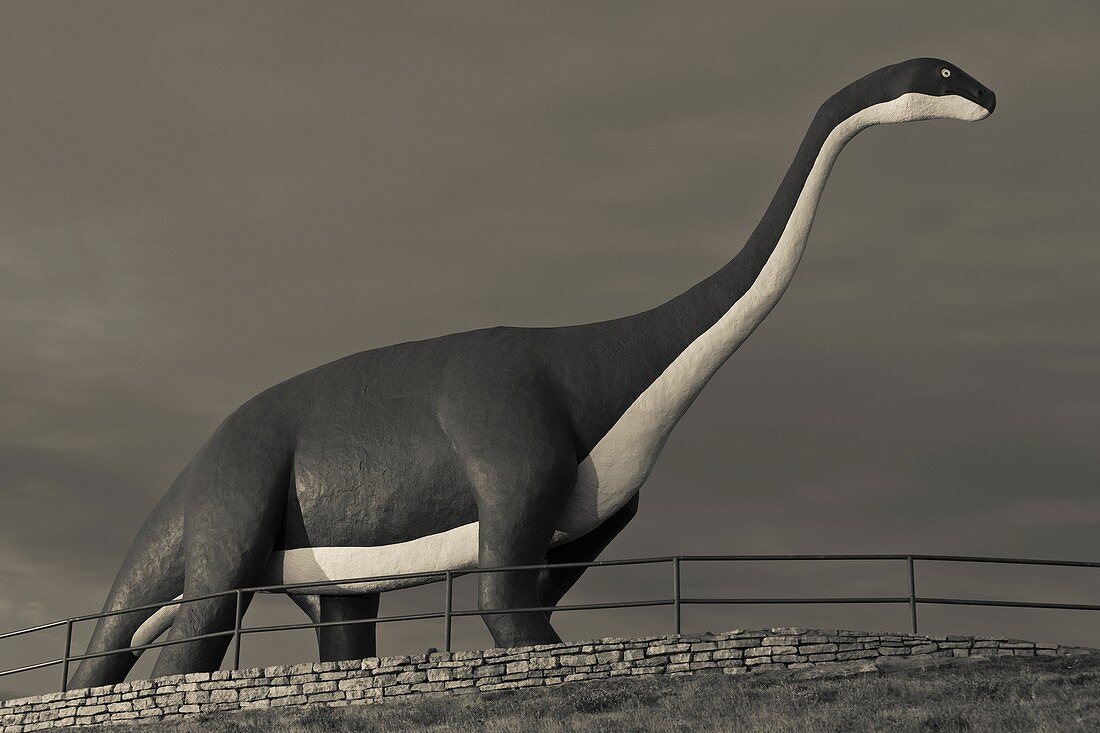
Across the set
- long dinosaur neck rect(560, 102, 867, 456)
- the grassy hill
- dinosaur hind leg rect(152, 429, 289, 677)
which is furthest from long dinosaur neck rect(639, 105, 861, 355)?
dinosaur hind leg rect(152, 429, 289, 677)

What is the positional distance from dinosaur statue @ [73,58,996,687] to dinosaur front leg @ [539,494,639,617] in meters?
0.02

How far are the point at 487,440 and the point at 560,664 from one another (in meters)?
2.51

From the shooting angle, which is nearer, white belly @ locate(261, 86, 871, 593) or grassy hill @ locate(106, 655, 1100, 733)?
grassy hill @ locate(106, 655, 1100, 733)

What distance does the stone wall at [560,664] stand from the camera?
1545cm

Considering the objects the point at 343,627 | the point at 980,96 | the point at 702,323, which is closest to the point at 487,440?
the point at 702,323

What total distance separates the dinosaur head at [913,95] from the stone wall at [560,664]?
5.61 metres

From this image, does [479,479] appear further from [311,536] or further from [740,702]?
[740,702]

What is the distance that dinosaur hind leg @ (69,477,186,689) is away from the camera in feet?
62.0

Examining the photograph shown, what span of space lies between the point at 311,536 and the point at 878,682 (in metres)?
6.43

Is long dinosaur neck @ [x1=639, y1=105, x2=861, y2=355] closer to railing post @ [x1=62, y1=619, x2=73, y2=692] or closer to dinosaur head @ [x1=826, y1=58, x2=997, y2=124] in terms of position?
dinosaur head @ [x1=826, y1=58, x2=997, y2=124]

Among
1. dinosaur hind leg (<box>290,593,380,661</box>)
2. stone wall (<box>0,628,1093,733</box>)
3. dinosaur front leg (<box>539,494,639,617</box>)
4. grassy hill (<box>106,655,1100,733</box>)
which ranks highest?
dinosaur front leg (<box>539,494,639,617</box>)

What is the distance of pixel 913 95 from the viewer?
57.8 ft

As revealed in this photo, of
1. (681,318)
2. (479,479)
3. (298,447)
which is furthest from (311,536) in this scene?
(681,318)

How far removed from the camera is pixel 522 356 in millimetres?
17672
